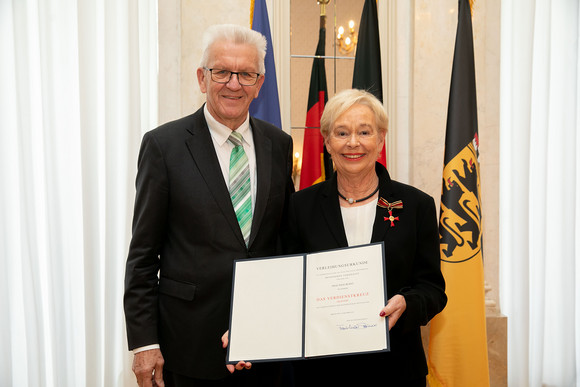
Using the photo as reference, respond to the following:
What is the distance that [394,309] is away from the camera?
1.62 meters

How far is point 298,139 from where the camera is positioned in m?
3.57

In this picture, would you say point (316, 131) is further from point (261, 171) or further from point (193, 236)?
point (193, 236)

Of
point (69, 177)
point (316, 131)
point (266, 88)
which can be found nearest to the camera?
point (266, 88)

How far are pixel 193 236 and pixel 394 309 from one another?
80 cm

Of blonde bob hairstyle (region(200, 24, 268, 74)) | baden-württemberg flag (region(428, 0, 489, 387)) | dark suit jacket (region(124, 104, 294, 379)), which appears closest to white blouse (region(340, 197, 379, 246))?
dark suit jacket (region(124, 104, 294, 379))

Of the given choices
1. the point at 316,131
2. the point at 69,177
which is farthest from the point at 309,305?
the point at 69,177

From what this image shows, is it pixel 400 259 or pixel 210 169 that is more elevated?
pixel 210 169

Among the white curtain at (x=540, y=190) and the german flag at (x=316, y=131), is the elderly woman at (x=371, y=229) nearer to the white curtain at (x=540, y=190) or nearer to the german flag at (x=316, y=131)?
the german flag at (x=316, y=131)

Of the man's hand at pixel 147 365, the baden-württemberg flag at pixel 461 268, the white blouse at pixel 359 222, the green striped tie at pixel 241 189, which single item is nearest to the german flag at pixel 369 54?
the baden-württemberg flag at pixel 461 268

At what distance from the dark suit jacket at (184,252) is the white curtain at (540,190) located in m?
2.63

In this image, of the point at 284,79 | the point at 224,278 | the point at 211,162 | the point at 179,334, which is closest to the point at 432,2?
the point at 284,79

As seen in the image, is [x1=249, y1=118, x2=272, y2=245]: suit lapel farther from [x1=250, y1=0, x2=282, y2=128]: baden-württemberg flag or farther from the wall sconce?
the wall sconce

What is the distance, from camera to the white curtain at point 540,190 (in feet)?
12.0

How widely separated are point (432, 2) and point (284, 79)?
48.0 inches
